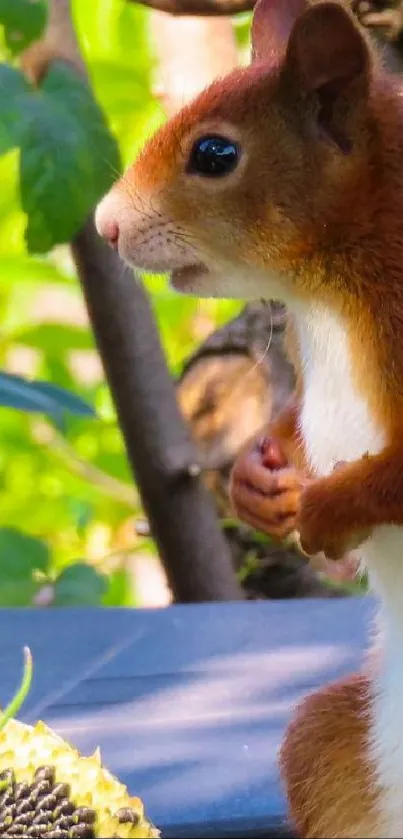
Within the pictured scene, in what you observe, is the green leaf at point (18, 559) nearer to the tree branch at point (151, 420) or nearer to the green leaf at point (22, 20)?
the tree branch at point (151, 420)

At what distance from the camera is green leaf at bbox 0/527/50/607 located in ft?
3.55

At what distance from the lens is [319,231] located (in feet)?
1.66

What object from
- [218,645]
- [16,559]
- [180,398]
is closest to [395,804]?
[218,645]

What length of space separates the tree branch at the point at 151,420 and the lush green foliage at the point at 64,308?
2.4 inches

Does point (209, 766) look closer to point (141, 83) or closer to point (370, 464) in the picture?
point (370, 464)

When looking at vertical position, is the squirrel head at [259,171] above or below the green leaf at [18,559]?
above

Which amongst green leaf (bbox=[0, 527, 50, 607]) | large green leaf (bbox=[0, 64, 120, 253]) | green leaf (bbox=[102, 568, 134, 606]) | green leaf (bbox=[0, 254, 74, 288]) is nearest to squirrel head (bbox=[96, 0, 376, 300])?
large green leaf (bbox=[0, 64, 120, 253])

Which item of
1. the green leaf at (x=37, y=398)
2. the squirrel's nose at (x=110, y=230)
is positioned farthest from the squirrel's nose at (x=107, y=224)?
the green leaf at (x=37, y=398)

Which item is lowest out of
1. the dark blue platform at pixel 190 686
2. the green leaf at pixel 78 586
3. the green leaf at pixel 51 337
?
the green leaf at pixel 78 586

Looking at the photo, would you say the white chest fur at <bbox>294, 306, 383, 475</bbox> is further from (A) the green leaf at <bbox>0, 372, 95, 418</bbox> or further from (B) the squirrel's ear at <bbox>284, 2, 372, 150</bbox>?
(A) the green leaf at <bbox>0, 372, 95, 418</bbox>

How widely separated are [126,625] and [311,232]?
0.60 meters

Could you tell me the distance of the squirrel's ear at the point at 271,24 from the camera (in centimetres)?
56

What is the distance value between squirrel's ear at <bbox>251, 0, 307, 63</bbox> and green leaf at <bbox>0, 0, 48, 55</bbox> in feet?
0.82

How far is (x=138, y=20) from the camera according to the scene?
1516 mm
